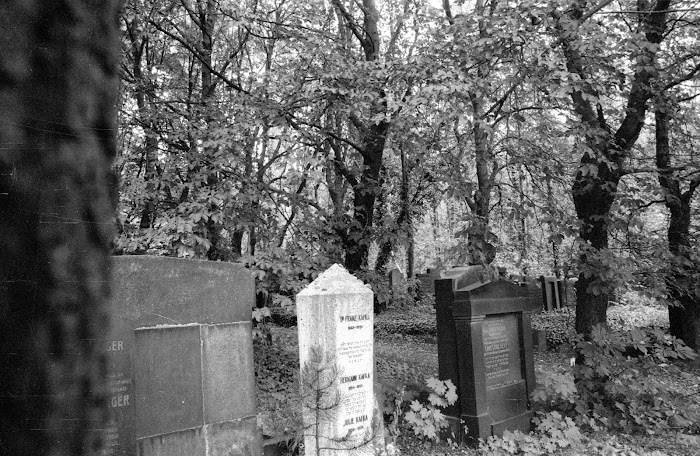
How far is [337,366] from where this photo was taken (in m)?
4.66

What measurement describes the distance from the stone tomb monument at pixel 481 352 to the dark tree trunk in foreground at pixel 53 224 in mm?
6008

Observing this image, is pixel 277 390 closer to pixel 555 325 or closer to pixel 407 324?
pixel 407 324

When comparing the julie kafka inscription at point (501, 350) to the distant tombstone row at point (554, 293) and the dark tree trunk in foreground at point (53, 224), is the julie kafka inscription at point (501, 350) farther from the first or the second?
the distant tombstone row at point (554, 293)

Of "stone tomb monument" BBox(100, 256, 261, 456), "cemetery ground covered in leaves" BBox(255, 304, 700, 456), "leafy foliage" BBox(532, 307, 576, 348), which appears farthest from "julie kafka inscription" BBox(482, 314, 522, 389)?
"leafy foliage" BBox(532, 307, 576, 348)

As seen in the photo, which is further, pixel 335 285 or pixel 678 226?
pixel 678 226

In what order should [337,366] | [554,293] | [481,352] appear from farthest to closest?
[554,293] → [481,352] → [337,366]

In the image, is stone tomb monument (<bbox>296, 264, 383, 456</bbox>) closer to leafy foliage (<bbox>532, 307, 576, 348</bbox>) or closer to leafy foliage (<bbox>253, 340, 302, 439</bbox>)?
A: leafy foliage (<bbox>253, 340, 302, 439</bbox>)

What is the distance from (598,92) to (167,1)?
719 cm

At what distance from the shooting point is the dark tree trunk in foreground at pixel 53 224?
22.6 inches

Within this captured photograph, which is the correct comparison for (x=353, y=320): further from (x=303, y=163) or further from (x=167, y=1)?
(x=167, y=1)

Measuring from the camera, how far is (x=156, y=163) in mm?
7965

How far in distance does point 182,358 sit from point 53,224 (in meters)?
4.23

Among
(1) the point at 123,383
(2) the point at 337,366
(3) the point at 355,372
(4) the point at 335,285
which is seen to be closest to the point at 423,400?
(3) the point at 355,372

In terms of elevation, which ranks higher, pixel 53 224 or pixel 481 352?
pixel 53 224
